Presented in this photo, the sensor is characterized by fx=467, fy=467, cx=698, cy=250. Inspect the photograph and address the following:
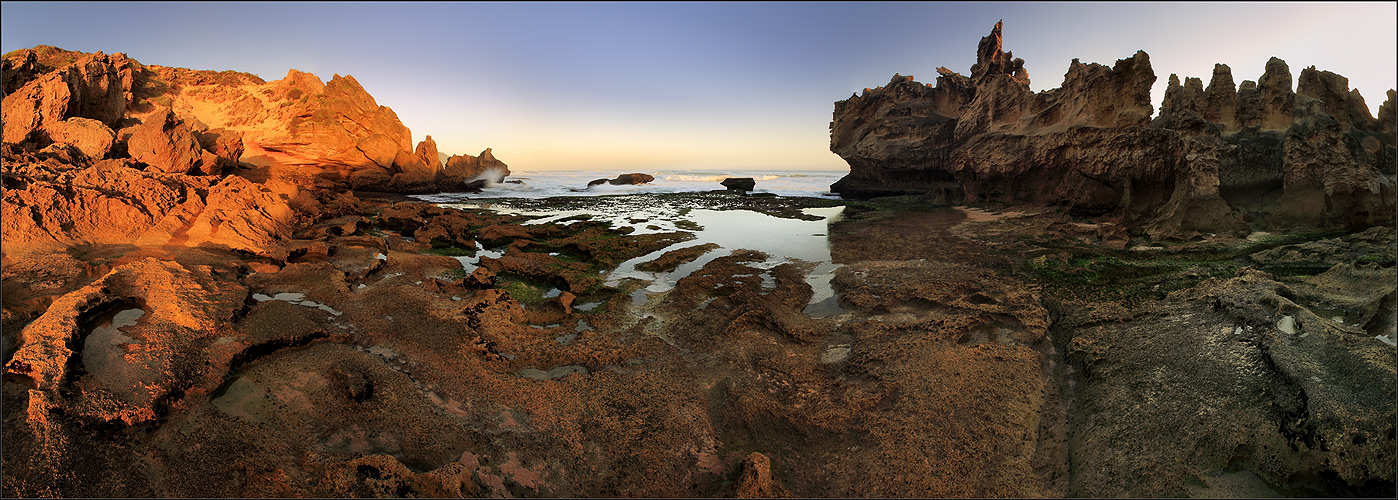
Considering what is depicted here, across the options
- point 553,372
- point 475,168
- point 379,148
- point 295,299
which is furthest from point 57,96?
point 475,168

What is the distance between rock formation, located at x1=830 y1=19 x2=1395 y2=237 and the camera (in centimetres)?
878

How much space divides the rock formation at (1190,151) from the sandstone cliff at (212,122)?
65.4 feet

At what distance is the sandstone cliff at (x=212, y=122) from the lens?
7.88m

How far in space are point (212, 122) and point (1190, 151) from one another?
37.1 metres

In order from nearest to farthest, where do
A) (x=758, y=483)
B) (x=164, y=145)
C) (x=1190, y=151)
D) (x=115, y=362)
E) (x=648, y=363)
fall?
(x=758, y=483) → (x=115, y=362) → (x=648, y=363) → (x=164, y=145) → (x=1190, y=151)

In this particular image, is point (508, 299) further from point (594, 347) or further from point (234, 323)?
point (234, 323)

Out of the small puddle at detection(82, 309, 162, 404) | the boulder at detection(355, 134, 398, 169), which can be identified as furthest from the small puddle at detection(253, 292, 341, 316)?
the boulder at detection(355, 134, 398, 169)

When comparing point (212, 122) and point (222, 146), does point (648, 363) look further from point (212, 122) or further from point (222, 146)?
point (212, 122)

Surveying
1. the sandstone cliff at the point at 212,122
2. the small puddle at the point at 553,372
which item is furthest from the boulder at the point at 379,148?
the small puddle at the point at 553,372

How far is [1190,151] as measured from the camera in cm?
1000

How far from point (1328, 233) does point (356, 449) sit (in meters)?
14.5

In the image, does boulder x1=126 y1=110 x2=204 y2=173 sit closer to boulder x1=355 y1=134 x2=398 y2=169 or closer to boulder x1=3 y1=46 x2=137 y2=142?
boulder x1=3 y1=46 x2=137 y2=142

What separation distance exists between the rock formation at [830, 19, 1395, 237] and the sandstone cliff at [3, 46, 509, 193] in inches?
785

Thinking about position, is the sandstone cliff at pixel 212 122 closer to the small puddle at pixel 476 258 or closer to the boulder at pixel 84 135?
the boulder at pixel 84 135
